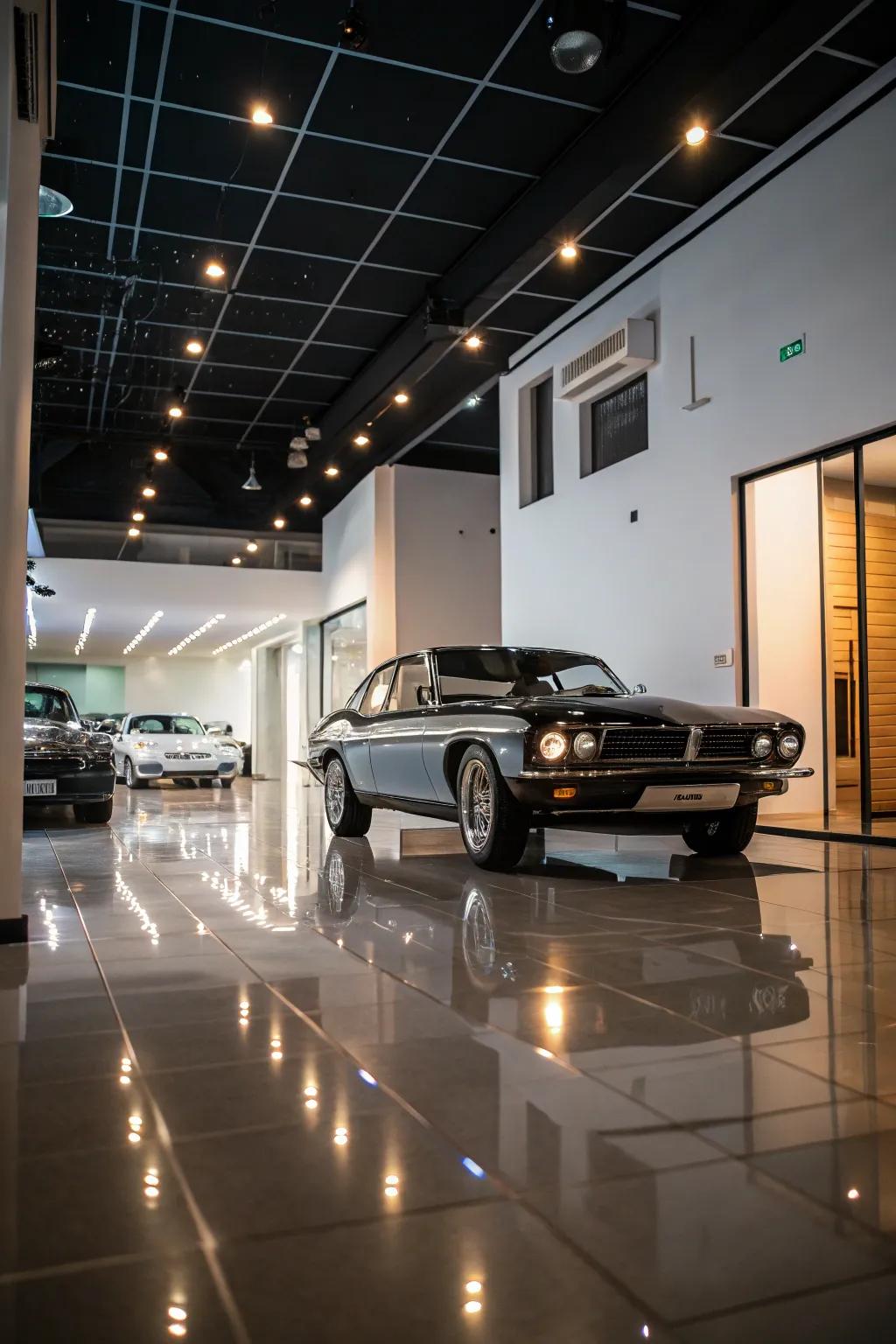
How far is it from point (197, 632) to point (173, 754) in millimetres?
8100

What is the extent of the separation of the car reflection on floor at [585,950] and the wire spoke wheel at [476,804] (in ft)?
0.73

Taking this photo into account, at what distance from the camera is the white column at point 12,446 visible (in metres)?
3.75

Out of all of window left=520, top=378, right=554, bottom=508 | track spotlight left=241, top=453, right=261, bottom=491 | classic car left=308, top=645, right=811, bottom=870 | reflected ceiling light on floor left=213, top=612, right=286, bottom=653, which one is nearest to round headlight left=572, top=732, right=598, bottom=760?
classic car left=308, top=645, right=811, bottom=870

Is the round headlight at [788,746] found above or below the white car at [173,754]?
above

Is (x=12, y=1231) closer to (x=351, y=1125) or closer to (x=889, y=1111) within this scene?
(x=351, y=1125)

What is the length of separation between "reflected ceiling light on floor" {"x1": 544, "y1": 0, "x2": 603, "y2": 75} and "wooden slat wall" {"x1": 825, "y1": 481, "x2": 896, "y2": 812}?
374cm

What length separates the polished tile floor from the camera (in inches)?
54.7

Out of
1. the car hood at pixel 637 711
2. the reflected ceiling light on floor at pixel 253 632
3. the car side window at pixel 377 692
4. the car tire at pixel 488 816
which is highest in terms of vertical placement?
the reflected ceiling light on floor at pixel 253 632

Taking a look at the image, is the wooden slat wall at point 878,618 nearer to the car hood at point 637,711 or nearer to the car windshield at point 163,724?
the car hood at point 637,711

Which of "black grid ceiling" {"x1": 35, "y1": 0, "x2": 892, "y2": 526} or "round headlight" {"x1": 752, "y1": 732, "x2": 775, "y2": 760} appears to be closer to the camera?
"round headlight" {"x1": 752, "y1": 732, "x2": 775, "y2": 760}

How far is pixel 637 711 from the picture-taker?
5.23m

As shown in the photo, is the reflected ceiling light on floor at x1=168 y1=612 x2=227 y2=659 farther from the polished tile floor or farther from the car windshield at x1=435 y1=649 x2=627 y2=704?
the polished tile floor

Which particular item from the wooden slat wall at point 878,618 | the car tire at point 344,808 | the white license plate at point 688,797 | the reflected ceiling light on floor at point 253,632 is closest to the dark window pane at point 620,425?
the wooden slat wall at point 878,618

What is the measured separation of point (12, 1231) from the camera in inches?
62.2
